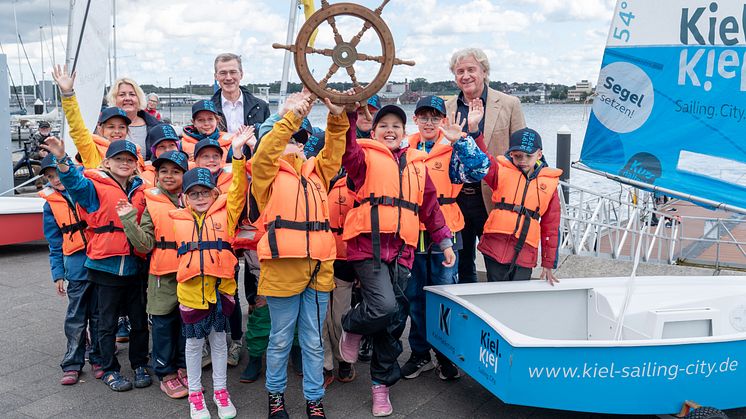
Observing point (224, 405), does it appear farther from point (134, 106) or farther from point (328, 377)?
point (134, 106)

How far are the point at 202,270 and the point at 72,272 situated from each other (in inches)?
45.3

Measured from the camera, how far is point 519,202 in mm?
4398

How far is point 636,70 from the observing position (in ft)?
16.0

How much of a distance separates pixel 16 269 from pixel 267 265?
17.7 ft

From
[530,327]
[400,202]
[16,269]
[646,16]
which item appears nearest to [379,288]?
[400,202]

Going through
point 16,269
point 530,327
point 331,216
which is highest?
A: point 331,216

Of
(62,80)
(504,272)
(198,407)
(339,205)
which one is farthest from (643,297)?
(62,80)

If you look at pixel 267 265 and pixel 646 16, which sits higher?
pixel 646 16

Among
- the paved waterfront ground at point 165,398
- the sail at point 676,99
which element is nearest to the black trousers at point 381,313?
the paved waterfront ground at point 165,398

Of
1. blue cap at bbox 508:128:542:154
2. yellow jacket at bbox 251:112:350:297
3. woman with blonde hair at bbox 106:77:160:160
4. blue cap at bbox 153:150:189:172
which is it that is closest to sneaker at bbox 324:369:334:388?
yellow jacket at bbox 251:112:350:297

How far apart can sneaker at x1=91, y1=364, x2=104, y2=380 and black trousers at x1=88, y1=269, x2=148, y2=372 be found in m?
0.11

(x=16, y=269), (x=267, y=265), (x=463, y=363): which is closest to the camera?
(x=267, y=265)

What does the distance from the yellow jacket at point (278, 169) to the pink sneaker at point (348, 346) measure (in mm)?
548

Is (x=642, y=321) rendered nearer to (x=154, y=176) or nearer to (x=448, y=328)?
(x=448, y=328)
